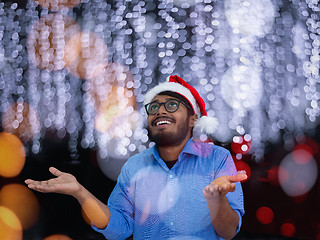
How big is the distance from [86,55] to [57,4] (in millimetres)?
587

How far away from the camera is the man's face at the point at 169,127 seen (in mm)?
1097

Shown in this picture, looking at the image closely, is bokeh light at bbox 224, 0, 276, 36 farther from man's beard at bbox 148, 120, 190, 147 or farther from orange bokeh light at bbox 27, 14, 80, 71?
man's beard at bbox 148, 120, 190, 147

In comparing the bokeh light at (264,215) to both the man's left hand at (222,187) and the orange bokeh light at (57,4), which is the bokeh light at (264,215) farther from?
the orange bokeh light at (57,4)

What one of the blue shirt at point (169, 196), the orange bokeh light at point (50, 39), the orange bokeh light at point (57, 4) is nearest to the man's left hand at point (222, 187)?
the blue shirt at point (169, 196)

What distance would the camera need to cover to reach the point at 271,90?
3303mm

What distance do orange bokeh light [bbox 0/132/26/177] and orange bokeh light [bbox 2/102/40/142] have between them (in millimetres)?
78

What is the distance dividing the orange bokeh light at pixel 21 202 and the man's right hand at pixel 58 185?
223cm

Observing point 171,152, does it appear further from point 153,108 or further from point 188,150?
point 153,108

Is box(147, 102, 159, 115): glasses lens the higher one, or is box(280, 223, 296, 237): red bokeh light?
box(147, 102, 159, 115): glasses lens

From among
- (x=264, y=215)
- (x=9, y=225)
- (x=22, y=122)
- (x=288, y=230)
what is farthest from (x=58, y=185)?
(x=22, y=122)

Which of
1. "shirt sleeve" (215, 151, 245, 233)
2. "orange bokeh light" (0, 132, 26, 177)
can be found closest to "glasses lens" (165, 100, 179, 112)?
"shirt sleeve" (215, 151, 245, 233)

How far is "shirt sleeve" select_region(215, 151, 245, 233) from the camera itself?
0.99 meters

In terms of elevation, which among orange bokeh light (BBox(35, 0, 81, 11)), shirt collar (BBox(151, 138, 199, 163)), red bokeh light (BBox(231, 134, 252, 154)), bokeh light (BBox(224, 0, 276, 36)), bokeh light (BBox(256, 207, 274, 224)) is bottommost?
bokeh light (BBox(256, 207, 274, 224))

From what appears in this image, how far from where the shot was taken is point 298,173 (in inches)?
123
